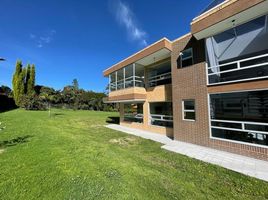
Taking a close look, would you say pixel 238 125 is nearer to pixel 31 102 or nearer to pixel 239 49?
pixel 239 49

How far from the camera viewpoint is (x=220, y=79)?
8781 mm

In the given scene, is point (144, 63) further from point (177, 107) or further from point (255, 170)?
point (255, 170)

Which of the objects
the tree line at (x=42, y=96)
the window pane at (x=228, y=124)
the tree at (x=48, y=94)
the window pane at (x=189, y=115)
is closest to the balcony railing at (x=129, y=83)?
the window pane at (x=189, y=115)

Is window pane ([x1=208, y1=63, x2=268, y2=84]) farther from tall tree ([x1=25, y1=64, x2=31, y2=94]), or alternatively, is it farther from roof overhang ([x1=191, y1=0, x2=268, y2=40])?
tall tree ([x1=25, y1=64, x2=31, y2=94])

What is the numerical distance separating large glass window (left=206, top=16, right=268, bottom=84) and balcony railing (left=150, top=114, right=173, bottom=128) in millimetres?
4315

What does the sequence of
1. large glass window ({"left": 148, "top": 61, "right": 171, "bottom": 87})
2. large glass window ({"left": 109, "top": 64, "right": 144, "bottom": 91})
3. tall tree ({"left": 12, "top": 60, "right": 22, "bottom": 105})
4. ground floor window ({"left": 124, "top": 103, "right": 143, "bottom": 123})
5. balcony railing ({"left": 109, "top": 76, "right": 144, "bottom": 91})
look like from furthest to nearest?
tall tree ({"left": 12, "top": 60, "right": 22, "bottom": 105}), ground floor window ({"left": 124, "top": 103, "right": 143, "bottom": 123}), large glass window ({"left": 109, "top": 64, "right": 144, "bottom": 91}), balcony railing ({"left": 109, "top": 76, "right": 144, "bottom": 91}), large glass window ({"left": 148, "top": 61, "right": 171, "bottom": 87})

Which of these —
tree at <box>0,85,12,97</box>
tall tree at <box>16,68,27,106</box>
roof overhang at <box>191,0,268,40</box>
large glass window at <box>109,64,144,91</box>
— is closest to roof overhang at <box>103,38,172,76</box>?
large glass window at <box>109,64,144,91</box>

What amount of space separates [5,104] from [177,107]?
129 ft

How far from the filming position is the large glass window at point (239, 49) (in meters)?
8.27

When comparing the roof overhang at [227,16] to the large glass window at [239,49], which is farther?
the large glass window at [239,49]

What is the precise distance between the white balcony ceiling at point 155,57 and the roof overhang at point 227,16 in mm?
2939

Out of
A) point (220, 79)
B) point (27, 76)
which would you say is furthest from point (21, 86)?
point (220, 79)

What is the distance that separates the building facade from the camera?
6.59m

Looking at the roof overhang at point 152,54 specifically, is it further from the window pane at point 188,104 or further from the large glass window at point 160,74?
the window pane at point 188,104
